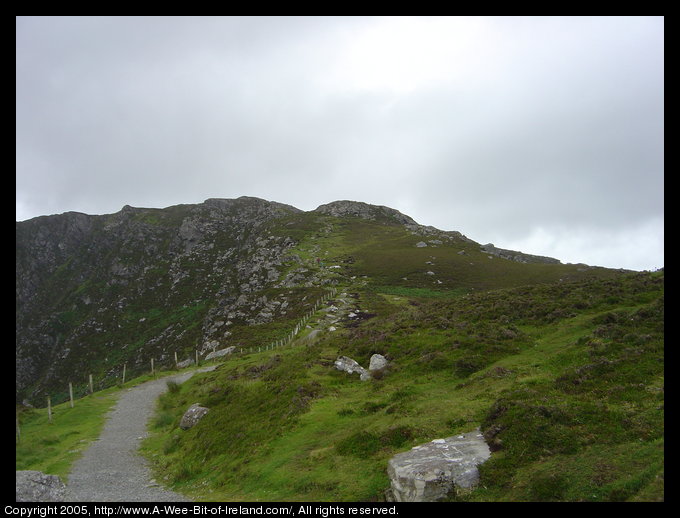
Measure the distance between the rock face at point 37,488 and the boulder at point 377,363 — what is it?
16.3 m

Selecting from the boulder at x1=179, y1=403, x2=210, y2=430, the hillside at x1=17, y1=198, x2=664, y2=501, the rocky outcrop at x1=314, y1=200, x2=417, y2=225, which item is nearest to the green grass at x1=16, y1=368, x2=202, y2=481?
the hillside at x1=17, y1=198, x2=664, y2=501

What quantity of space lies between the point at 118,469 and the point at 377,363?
53.0 ft

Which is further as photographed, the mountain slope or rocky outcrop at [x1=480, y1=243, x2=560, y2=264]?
rocky outcrop at [x1=480, y1=243, x2=560, y2=264]

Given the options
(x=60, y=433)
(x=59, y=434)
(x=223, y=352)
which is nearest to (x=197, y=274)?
(x=223, y=352)

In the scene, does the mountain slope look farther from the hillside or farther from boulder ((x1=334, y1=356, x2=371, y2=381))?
boulder ((x1=334, y1=356, x2=371, y2=381))

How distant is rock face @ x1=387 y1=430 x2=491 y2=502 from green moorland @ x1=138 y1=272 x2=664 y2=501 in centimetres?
37

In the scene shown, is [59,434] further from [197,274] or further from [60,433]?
[197,274]

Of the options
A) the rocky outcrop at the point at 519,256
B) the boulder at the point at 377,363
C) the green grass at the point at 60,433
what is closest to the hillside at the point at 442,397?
the boulder at the point at 377,363

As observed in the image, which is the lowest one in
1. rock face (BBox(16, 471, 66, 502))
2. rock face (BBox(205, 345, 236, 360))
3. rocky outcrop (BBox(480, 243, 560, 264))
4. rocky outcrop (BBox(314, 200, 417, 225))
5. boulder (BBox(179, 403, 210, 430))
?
rock face (BBox(205, 345, 236, 360))

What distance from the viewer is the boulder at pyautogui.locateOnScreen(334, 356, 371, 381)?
23.7 meters

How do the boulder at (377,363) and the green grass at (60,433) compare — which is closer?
the green grass at (60,433)

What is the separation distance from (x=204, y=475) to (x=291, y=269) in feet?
273

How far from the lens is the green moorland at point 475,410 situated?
33.4 ft

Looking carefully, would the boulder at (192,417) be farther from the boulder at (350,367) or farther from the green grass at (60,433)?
the boulder at (350,367)
